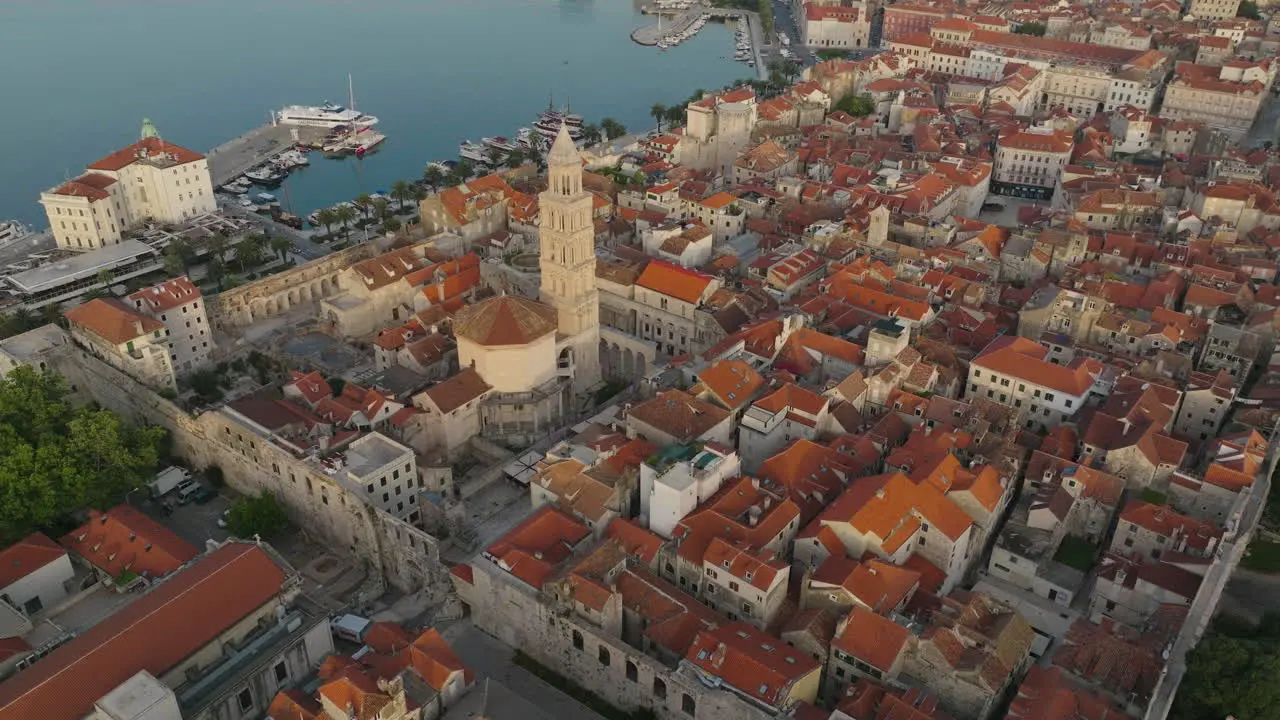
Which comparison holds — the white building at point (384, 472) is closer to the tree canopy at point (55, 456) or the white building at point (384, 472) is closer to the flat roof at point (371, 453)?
the flat roof at point (371, 453)

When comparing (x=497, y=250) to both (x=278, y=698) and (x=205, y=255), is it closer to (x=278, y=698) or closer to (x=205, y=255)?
(x=205, y=255)

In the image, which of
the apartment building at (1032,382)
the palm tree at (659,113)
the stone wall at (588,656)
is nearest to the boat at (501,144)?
the palm tree at (659,113)

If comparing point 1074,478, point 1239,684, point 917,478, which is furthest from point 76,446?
point 1239,684

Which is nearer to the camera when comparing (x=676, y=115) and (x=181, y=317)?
(x=181, y=317)

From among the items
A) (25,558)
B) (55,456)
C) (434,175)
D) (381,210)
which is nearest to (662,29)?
(434,175)

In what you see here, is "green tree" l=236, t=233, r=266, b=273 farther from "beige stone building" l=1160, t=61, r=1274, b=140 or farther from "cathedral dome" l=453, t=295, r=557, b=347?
"beige stone building" l=1160, t=61, r=1274, b=140

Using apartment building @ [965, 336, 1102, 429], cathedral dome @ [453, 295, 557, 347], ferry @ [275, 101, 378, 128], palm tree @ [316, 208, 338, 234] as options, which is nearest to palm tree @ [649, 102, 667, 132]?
ferry @ [275, 101, 378, 128]

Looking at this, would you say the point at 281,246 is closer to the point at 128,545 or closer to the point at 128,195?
the point at 128,195
